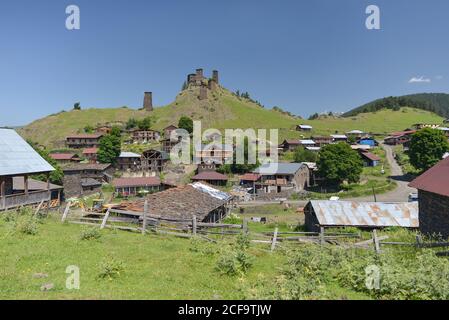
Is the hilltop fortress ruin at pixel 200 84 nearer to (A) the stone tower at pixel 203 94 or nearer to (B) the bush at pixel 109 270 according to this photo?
(A) the stone tower at pixel 203 94

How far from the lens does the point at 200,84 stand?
162 m

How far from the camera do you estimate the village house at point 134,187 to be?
63.1 m

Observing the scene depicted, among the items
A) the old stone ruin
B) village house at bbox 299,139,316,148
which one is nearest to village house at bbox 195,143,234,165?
village house at bbox 299,139,316,148

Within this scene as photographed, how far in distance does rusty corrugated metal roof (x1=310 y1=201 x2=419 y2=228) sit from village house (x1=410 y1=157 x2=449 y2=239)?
555 centimetres

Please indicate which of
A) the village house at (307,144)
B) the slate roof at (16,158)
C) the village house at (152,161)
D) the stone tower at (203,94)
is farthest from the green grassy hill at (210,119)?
the slate roof at (16,158)

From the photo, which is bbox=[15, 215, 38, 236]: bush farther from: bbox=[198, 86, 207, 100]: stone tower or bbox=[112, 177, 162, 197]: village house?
bbox=[198, 86, 207, 100]: stone tower

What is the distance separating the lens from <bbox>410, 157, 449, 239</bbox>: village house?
781 inches

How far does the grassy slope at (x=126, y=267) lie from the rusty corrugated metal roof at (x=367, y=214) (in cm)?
1492

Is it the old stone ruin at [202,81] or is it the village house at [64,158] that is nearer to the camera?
the village house at [64,158]

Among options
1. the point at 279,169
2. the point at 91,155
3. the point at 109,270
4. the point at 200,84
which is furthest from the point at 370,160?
the point at 200,84

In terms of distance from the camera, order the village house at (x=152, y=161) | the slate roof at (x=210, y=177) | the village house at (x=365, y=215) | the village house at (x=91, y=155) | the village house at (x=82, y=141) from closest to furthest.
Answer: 1. the village house at (x=365, y=215)
2. the slate roof at (x=210, y=177)
3. the village house at (x=152, y=161)
4. the village house at (x=91, y=155)
5. the village house at (x=82, y=141)

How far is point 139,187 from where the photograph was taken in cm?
6481

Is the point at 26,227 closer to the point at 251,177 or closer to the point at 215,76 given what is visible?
the point at 251,177

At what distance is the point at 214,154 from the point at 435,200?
6290 centimetres
